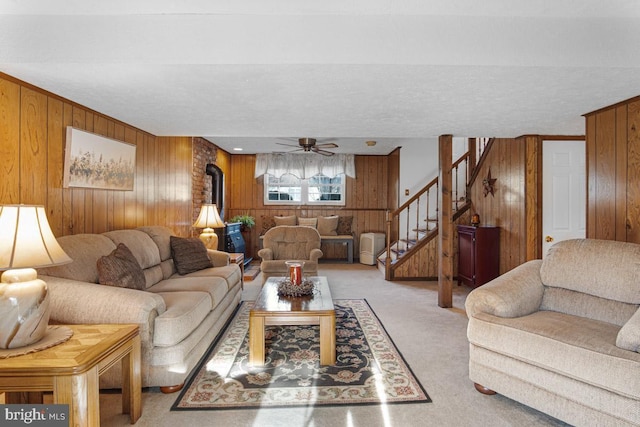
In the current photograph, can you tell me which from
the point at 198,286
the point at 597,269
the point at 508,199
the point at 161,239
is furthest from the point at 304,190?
the point at 597,269

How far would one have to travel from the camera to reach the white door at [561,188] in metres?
4.38

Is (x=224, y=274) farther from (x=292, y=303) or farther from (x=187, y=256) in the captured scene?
(x=292, y=303)

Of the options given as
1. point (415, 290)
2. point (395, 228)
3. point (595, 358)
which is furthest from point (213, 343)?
point (395, 228)

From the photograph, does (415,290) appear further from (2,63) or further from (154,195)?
(2,63)

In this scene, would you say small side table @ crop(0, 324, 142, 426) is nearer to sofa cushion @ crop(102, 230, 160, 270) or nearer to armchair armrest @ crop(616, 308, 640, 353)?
sofa cushion @ crop(102, 230, 160, 270)

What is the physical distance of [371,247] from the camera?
732 cm

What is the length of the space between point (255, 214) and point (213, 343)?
5.08 metres

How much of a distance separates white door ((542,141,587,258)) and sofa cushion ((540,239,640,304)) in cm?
200

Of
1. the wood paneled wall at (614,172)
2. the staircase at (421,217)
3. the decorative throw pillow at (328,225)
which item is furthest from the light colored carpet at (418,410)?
the decorative throw pillow at (328,225)

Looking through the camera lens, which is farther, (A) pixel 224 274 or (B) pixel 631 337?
(A) pixel 224 274

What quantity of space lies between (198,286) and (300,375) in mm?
1257

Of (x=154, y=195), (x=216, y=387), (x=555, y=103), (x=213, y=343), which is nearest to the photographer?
(x=216, y=387)

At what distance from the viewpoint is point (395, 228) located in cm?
742

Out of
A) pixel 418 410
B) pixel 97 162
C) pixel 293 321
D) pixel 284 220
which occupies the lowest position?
pixel 418 410
